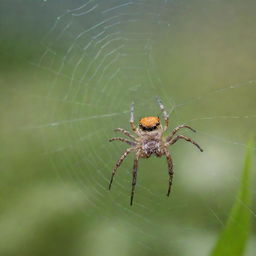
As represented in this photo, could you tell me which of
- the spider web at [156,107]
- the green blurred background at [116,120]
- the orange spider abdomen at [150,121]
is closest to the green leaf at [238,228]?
the green blurred background at [116,120]

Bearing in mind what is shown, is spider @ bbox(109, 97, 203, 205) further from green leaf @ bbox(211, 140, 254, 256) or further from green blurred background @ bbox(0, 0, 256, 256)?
green leaf @ bbox(211, 140, 254, 256)

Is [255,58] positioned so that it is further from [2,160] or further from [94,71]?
[2,160]

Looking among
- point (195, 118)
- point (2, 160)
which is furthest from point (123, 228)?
point (2, 160)

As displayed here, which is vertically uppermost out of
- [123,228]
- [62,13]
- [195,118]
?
[62,13]

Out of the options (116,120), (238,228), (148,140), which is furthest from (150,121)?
(238,228)

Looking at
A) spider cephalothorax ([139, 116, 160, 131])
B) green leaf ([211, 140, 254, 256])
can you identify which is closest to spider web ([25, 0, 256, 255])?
spider cephalothorax ([139, 116, 160, 131])

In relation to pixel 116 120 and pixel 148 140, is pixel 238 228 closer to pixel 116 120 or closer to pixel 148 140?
pixel 148 140
